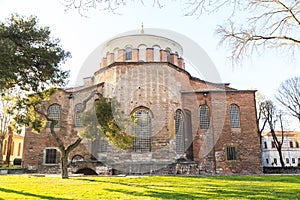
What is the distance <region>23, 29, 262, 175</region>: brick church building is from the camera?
763 inches

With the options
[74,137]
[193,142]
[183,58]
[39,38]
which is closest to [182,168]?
[193,142]

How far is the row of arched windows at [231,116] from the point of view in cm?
2247

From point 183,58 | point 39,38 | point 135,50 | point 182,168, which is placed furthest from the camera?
point 183,58

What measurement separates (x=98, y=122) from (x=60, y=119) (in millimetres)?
10969

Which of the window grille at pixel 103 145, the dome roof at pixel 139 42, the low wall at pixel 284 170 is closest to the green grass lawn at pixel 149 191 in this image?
the window grille at pixel 103 145

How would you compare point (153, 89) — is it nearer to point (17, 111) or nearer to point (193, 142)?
point (193, 142)

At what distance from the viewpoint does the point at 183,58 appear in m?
26.4

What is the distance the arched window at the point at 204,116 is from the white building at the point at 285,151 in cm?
3358

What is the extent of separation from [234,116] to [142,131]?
8.68m

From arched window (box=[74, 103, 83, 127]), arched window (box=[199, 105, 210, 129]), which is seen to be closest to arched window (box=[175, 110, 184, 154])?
arched window (box=[199, 105, 210, 129])

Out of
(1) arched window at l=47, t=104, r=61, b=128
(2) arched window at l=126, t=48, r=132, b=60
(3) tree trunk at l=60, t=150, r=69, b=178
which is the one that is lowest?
(3) tree trunk at l=60, t=150, r=69, b=178

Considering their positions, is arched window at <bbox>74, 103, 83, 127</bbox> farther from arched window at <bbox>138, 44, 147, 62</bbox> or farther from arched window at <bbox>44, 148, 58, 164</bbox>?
arched window at <bbox>138, 44, 147, 62</bbox>

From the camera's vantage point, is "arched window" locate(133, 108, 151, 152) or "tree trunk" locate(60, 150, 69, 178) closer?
"tree trunk" locate(60, 150, 69, 178)

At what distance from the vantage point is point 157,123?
65.1ft
